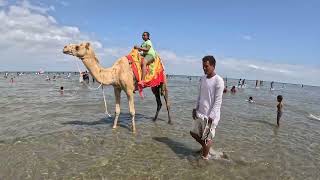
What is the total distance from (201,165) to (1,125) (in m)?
7.89

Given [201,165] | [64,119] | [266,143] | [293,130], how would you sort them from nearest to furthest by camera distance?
[201,165] → [266,143] → [64,119] → [293,130]

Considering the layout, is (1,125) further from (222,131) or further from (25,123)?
(222,131)

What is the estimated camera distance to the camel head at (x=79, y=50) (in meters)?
10.0

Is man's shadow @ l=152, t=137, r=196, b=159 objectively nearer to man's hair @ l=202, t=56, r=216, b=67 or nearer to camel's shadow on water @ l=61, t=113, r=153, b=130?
camel's shadow on water @ l=61, t=113, r=153, b=130

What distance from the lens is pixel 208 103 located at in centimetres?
766

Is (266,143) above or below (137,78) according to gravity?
below

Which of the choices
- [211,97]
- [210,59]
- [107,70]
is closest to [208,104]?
[211,97]

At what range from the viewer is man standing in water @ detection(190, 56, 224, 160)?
741 cm

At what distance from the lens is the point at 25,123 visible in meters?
12.7

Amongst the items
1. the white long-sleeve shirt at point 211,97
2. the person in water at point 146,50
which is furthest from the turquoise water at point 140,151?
the person in water at point 146,50

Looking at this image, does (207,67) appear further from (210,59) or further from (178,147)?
(178,147)

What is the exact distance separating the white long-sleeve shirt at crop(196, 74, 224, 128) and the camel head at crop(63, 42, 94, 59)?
164 inches

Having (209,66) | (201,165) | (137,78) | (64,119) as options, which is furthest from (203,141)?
(64,119)

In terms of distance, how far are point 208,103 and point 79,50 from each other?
4603mm
